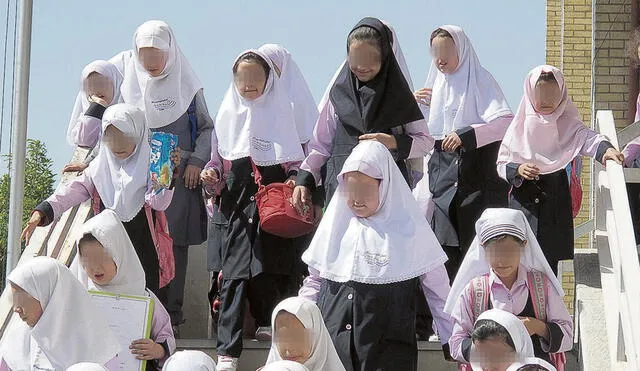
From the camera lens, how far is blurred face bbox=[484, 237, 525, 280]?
21.9ft

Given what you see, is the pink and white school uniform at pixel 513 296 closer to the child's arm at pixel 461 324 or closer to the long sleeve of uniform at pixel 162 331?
the child's arm at pixel 461 324

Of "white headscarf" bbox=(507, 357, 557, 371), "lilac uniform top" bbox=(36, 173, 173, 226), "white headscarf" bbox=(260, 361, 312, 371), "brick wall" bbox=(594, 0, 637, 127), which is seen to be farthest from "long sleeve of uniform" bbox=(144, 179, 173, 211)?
"brick wall" bbox=(594, 0, 637, 127)

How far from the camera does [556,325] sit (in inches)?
261

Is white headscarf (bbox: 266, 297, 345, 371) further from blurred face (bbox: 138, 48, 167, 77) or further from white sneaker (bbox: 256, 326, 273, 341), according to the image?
blurred face (bbox: 138, 48, 167, 77)

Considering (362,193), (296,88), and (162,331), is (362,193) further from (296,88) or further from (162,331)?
(296,88)

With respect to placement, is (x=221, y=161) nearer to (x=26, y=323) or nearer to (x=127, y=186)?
(x=127, y=186)

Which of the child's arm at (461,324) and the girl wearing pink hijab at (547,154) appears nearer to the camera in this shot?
the child's arm at (461,324)

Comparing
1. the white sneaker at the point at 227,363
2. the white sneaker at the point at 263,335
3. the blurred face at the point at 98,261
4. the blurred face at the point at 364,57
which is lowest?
the white sneaker at the point at 227,363

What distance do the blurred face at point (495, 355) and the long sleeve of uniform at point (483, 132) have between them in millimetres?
2484

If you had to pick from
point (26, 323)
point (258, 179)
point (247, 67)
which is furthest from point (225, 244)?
point (26, 323)

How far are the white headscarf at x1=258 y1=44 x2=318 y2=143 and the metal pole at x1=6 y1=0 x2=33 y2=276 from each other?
2452 mm

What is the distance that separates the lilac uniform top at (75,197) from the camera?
7944mm

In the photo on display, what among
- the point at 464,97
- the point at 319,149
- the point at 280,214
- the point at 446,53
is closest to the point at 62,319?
the point at 280,214

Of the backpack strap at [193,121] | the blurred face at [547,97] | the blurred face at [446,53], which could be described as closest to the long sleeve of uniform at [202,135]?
the backpack strap at [193,121]
